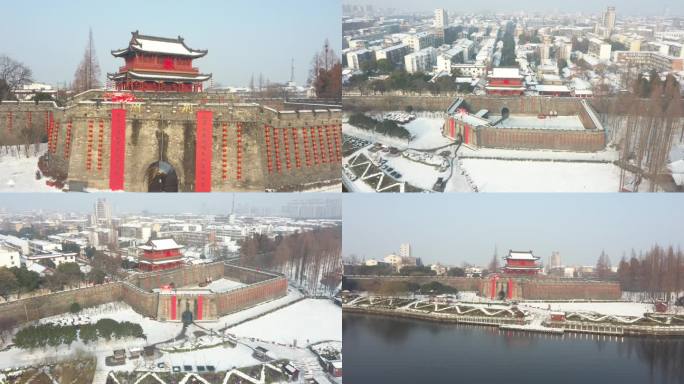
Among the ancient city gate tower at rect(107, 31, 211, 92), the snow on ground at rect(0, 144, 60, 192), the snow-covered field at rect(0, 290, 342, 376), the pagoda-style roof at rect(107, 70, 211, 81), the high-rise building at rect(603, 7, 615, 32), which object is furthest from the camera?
the pagoda-style roof at rect(107, 70, 211, 81)

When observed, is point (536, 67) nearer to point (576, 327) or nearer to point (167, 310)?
point (576, 327)

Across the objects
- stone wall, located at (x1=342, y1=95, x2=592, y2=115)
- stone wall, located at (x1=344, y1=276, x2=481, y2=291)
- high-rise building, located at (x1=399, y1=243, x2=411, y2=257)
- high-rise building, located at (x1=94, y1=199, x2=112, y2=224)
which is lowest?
stone wall, located at (x1=344, y1=276, x2=481, y2=291)

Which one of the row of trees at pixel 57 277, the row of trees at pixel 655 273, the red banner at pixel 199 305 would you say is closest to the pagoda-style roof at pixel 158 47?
the row of trees at pixel 57 277

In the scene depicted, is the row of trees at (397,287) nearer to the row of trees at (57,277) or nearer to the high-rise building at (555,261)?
the high-rise building at (555,261)

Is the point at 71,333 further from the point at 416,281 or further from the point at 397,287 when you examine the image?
the point at 416,281

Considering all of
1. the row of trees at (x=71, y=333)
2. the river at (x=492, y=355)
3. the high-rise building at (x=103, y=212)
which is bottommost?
the river at (x=492, y=355)

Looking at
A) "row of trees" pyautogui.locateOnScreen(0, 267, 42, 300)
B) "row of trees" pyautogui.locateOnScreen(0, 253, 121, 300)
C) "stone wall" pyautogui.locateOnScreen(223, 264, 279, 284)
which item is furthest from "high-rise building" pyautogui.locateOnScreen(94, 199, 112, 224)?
"stone wall" pyautogui.locateOnScreen(223, 264, 279, 284)

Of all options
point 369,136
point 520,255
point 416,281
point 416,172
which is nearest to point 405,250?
point 416,281

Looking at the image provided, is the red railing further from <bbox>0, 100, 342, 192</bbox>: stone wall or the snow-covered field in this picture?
the snow-covered field
